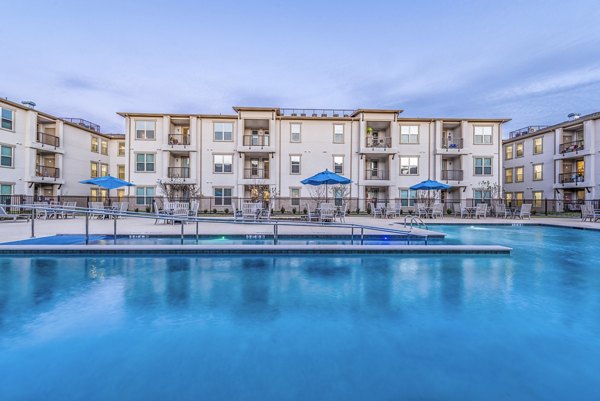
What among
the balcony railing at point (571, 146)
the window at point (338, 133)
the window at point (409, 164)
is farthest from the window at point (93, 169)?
the balcony railing at point (571, 146)

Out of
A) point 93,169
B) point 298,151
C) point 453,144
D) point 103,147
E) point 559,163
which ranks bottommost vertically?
point 93,169

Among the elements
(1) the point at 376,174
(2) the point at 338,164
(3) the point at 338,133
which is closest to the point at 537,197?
(1) the point at 376,174

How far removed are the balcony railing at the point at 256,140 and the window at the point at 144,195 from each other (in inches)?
368

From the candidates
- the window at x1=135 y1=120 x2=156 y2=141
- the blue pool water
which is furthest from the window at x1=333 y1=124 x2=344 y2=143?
the blue pool water

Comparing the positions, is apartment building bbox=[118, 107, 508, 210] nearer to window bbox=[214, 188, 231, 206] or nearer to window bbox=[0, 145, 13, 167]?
window bbox=[214, 188, 231, 206]

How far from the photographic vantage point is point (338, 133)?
28141 millimetres

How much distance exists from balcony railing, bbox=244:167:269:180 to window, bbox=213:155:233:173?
1.44 meters

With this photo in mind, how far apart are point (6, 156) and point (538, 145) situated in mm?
47654

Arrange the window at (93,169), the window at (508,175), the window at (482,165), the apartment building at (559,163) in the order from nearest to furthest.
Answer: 1. the apartment building at (559,163)
2. the window at (482,165)
3. the window at (93,169)
4. the window at (508,175)

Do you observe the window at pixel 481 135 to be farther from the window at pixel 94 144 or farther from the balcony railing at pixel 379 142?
the window at pixel 94 144

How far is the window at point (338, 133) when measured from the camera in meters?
28.1

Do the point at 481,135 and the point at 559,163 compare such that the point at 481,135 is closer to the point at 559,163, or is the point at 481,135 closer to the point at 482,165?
the point at 482,165

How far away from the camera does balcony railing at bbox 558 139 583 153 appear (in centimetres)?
2894

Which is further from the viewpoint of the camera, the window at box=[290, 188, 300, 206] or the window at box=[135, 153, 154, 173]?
the window at box=[135, 153, 154, 173]
